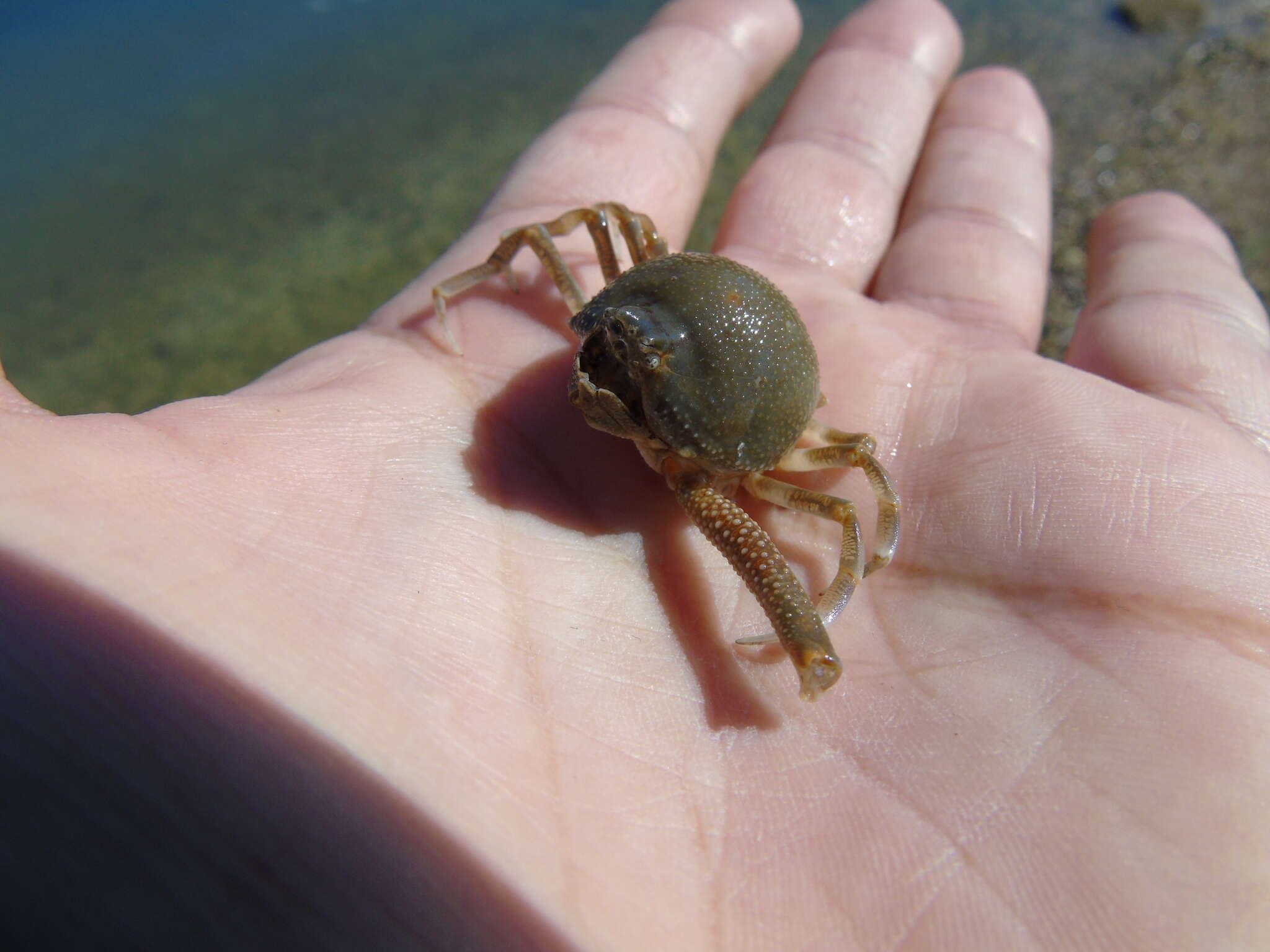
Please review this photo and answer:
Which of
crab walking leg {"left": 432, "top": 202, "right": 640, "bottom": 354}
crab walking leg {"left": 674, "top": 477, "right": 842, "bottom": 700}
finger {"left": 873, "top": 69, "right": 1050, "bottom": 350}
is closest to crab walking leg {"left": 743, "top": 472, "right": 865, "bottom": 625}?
crab walking leg {"left": 674, "top": 477, "right": 842, "bottom": 700}

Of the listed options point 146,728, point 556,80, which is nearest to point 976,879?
point 146,728

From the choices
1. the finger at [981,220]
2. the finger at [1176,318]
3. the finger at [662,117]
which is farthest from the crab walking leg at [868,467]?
the finger at [662,117]

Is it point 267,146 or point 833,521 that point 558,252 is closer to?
point 833,521

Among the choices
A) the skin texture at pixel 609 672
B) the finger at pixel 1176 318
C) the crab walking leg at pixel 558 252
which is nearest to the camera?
the skin texture at pixel 609 672

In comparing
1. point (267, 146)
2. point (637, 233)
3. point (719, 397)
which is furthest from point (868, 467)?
point (267, 146)

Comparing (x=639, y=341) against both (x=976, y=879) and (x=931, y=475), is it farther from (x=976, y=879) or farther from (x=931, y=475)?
(x=976, y=879)

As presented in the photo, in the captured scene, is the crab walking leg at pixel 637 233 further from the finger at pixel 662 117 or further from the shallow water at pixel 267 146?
the shallow water at pixel 267 146

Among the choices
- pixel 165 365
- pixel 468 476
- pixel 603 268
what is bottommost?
pixel 165 365
